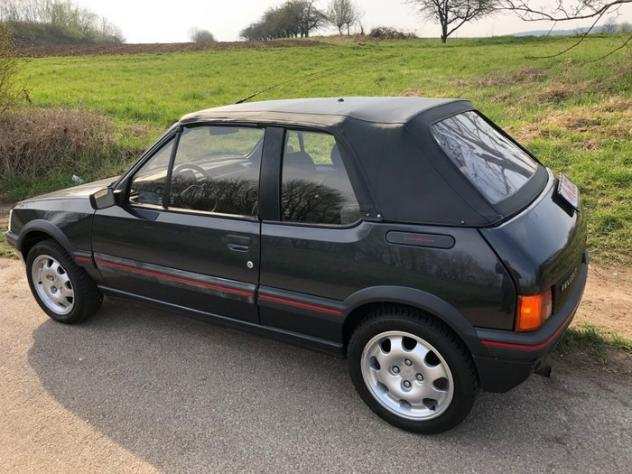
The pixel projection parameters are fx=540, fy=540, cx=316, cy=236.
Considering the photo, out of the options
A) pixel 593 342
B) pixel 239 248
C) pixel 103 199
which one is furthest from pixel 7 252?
pixel 593 342

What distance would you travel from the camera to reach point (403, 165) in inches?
108

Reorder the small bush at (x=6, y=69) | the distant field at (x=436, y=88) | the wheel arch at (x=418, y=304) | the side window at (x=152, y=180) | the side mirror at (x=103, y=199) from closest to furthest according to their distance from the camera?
the wheel arch at (x=418, y=304) < the side window at (x=152, y=180) < the side mirror at (x=103, y=199) < the distant field at (x=436, y=88) < the small bush at (x=6, y=69)

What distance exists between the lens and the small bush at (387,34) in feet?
164

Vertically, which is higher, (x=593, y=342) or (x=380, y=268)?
(x=380, y=268)

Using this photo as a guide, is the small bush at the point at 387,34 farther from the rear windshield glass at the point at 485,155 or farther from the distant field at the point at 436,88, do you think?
the rear windshield glass at the point at 485,155

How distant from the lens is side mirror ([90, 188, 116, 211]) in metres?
3.80

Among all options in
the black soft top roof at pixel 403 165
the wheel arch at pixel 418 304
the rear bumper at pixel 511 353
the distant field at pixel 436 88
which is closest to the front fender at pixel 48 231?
the black soft top roof at pixel 403 165

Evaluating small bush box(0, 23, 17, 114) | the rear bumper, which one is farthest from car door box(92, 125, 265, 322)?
small bush box(0, 23, 17, 114)

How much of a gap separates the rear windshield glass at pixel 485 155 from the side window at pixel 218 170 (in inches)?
43.7

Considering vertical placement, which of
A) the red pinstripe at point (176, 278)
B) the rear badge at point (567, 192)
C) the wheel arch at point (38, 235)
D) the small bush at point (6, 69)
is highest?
the small bush at point (6, 69)

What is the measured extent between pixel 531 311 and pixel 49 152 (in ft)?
29.4

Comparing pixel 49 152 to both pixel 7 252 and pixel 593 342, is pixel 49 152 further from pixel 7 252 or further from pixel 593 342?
pixel 593 342

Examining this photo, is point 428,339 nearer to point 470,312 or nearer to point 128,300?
point 470,312

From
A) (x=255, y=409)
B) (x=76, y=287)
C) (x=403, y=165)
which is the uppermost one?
(x=403, y=165)
